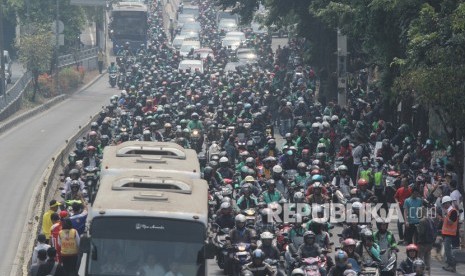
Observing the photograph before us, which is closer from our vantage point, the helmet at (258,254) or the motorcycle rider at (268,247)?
the helmet at (258,254)

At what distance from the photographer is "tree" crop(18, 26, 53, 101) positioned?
6994cm

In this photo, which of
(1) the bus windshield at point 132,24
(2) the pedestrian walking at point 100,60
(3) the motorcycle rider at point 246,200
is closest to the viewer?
(3) the motorcycle rider at point 246,200

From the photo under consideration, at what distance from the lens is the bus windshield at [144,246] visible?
19.7 metres

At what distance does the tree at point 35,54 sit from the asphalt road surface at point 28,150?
199 cm

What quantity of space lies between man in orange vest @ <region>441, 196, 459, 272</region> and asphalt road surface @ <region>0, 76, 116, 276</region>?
8.13m

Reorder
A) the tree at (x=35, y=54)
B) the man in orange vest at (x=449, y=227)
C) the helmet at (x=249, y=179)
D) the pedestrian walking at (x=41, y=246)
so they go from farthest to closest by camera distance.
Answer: the tree at (x=35, y=54) → the helmet at (x=249, y=179) → the man in orange vest at (x=449, y=227) → the pedestrian walking at (x=41, y=246)

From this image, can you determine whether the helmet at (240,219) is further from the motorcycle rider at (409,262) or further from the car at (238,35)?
the car at (238,35)

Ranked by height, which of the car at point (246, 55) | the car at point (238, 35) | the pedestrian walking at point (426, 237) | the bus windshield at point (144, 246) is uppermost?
the bus windshield at point (144, 246)

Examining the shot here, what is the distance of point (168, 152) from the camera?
26719 mm

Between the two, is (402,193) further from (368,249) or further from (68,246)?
(68,246)

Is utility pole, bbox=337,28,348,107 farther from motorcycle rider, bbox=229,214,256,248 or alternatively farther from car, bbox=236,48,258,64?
car, bbox=236,48,258,64

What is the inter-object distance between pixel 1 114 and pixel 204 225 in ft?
129

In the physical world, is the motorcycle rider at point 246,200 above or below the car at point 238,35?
above

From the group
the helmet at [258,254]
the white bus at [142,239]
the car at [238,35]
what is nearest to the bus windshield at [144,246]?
the white bus at [142,239]
